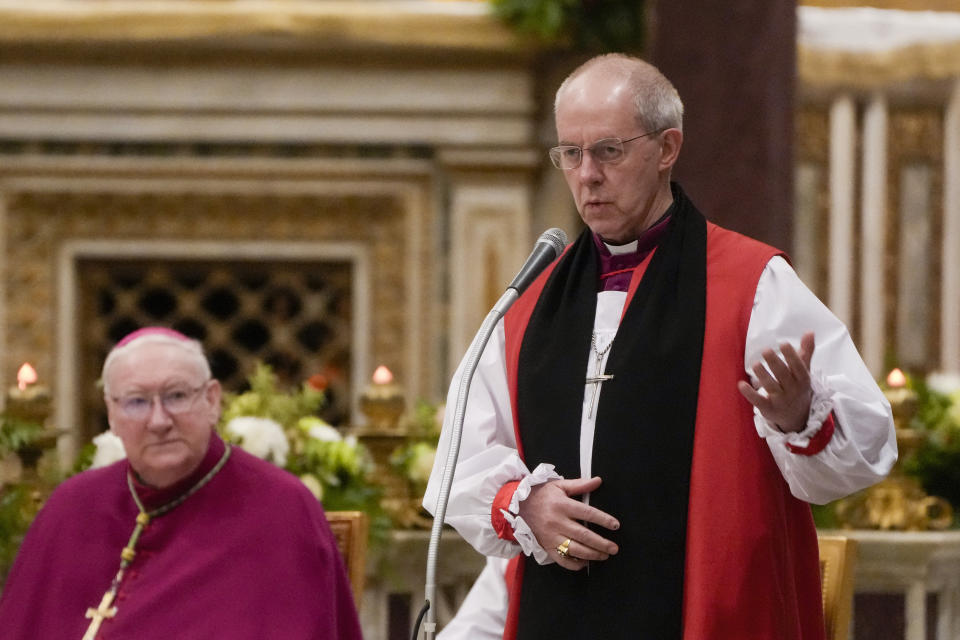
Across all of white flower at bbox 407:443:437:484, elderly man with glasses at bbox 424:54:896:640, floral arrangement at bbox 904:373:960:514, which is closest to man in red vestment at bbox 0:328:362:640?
white flower at bbox 407:443:437:484

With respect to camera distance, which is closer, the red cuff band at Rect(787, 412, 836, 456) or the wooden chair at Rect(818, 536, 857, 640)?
the red cuff band at Rect(787, 412, 836, 456)

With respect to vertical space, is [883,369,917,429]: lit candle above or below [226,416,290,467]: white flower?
above

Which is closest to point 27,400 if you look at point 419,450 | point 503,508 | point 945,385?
point 419,450

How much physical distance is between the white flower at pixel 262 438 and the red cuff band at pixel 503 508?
165 centimetres

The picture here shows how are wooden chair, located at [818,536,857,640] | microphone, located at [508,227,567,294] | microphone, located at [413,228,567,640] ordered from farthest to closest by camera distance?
wooden chair, located at [818,536,857,640]
microphone, located at [508,227,567,294]
microphone, located at [413,228,567,640]

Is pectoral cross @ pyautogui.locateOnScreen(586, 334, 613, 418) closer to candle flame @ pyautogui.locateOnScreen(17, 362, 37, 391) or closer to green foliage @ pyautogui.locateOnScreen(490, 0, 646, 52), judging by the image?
candle flame @ pyautogui.locateOnScreen(17, 362, 37, 391)

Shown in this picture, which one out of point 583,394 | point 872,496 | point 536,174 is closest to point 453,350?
point 536,174

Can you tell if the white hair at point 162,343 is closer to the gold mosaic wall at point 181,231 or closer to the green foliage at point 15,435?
the green foliage at point 15,435

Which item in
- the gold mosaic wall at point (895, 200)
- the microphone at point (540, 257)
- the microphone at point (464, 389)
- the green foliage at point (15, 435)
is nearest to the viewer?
the microphone at point (464, 389)

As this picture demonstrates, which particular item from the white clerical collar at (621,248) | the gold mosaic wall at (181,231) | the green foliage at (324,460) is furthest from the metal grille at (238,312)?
the white clerical collar at (621,248)

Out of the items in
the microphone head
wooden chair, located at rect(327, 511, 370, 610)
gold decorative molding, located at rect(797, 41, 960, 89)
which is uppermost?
gold decorative molding, located at rect(797, 41, 960, 89)

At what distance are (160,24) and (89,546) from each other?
3.77 m

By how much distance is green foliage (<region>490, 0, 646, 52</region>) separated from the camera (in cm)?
654

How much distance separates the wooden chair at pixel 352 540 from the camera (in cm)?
364
